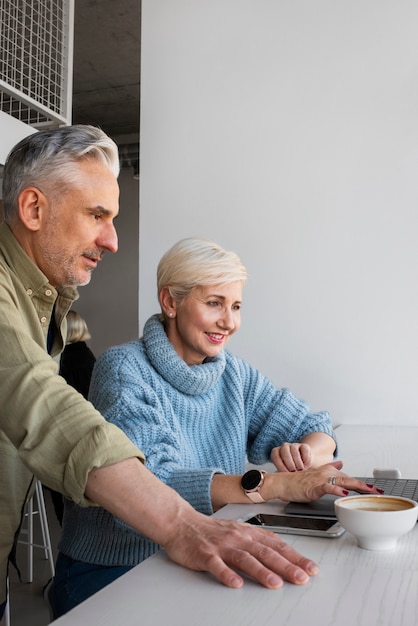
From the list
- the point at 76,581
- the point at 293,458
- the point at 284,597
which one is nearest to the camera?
the point at 284,597

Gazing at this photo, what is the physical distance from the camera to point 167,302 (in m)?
1.70

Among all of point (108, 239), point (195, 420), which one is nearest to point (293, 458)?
point (195, 420)

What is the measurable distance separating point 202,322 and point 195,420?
233 mm

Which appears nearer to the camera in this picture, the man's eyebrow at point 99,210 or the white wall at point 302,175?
the man's eyebrow at point 99,210

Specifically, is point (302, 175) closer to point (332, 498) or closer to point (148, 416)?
point (148, 416)

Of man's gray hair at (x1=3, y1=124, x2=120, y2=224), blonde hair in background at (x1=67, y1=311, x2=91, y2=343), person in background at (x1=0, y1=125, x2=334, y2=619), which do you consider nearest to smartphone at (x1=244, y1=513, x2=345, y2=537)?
person in background at (x1=0, y1=125, x2=334, y2=619)

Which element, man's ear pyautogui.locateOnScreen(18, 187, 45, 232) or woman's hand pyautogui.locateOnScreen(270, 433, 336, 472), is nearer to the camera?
man's ear pyautogui.locateOnScreen(18, 187, 45, 232)

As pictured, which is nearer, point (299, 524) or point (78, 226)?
point (299, 524)

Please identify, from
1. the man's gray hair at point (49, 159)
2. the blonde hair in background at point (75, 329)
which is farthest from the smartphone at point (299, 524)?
the blonde hair in background at point (75, 329)

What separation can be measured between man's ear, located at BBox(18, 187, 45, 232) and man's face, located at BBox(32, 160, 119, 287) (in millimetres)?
12

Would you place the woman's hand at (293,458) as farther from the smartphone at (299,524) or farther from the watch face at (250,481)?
the smartphone at (299,524)

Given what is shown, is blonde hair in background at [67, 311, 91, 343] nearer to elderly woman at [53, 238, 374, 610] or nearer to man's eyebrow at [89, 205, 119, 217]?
elderly woman at [53, 238, 374, 610]

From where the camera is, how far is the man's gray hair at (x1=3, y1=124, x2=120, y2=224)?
1.21 metres

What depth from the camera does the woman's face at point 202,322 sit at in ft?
5.43
